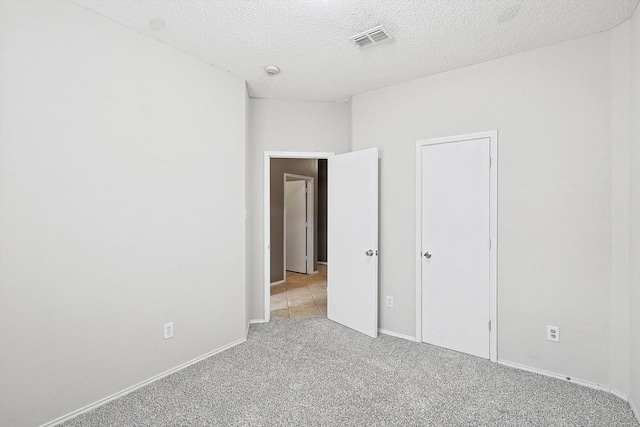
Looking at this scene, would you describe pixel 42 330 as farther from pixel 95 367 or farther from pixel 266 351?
pixel 266 351

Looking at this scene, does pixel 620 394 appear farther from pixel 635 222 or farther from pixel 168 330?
pixel 168 330

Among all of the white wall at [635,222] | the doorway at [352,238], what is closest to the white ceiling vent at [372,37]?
the doorway at [352,238]

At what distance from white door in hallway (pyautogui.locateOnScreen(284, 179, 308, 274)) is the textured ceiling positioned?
3880mm

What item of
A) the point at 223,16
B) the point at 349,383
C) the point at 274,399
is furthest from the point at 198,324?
the point at 223,16

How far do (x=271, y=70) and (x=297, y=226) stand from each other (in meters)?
4.23

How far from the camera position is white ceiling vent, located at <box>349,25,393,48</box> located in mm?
2332

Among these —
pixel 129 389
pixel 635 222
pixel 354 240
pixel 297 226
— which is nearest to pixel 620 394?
pixel 635 222

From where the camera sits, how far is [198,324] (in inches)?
110

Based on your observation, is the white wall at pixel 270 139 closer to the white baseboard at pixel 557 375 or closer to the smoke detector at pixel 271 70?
the smoke detector at pixel 271 70

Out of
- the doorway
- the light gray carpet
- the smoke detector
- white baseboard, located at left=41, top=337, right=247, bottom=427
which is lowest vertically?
the light gray carpet

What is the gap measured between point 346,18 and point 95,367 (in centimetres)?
295

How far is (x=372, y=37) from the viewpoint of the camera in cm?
241

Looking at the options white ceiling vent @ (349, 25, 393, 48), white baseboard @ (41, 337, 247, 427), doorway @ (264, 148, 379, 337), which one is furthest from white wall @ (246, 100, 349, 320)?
white ceiling vent @ (349, 25, 393, 48)

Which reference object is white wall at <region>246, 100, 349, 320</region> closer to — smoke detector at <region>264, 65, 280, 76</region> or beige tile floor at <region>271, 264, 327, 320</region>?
beige tile floor at <region>271, 264, 327, 320</region>
